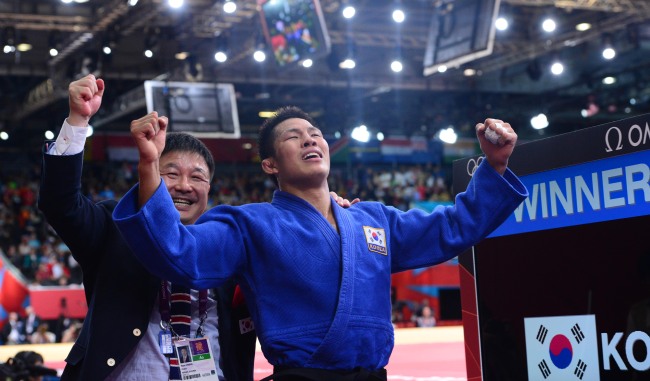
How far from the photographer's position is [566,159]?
8.53ft

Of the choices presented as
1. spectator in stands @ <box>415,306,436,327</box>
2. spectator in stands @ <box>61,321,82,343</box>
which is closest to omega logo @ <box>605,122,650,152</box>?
spectator in stands @ <box>61,321,82,343</box>

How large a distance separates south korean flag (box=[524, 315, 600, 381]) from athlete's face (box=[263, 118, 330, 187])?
0.86 meters

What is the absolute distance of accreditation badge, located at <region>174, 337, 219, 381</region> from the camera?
7.78 ft

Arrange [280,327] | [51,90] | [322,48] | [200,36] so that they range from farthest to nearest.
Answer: [51,90] < [200,36] < [322,48] < [280,327]

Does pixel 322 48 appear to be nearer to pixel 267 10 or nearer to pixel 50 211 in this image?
pixel 267 10

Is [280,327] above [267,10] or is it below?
below

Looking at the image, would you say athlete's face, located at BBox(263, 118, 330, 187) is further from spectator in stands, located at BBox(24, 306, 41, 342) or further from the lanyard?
spectator in stands, located at BBox(24, 306, 41, 342)

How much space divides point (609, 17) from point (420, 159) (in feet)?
33.6

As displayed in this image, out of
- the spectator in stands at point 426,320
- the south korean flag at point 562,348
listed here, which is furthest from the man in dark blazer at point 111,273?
the spectator in stands at point 426,320

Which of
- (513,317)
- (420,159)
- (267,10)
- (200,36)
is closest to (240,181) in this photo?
(420,159)

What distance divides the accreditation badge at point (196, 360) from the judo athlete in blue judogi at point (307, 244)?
0.80 ft

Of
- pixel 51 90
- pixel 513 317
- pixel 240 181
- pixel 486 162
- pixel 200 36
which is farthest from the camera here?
pixel 240 181

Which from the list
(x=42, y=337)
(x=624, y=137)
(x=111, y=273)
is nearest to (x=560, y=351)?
(x=624, y=137)

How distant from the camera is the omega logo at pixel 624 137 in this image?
7.73ft
